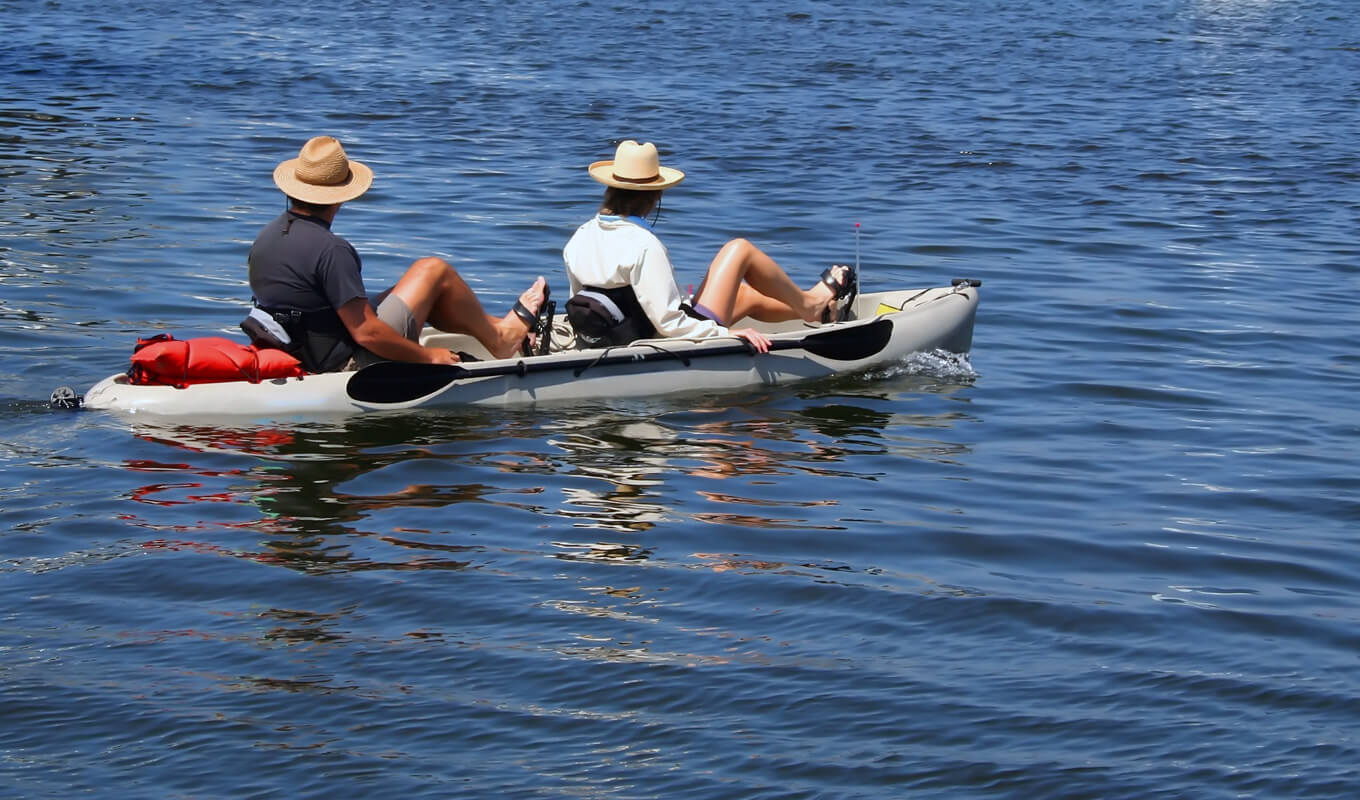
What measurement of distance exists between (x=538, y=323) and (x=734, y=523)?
2.40 metres

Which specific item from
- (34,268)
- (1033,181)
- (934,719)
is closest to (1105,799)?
(934,719)

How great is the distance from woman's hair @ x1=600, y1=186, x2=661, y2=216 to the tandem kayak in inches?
A: 26.6

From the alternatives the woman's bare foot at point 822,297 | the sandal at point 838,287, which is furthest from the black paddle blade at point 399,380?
the sandal at point 838,287

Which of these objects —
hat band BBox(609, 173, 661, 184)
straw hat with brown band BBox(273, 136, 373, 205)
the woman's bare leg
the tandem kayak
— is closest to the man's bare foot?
the tandem kayak

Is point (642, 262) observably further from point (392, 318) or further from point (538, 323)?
point (392, 318)

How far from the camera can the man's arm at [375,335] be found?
797cm

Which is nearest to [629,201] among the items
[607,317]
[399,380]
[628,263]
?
[628,263]

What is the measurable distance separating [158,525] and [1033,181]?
36.7ft

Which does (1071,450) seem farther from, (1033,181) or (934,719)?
(1033,181)

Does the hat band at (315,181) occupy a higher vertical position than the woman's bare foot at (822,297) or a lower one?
higher

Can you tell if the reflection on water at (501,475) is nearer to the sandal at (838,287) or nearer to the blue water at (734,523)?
the blue water at (734,523)

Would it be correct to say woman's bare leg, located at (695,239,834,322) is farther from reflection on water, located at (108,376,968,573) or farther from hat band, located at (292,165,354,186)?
hat band, located at (292,165,354,186)

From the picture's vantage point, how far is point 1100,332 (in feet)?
36.9

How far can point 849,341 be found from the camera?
956 centimetres
